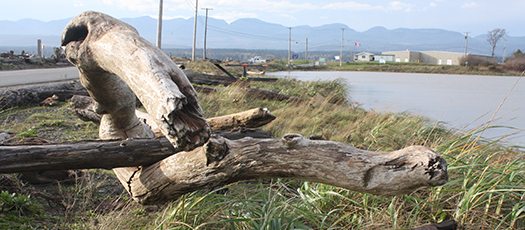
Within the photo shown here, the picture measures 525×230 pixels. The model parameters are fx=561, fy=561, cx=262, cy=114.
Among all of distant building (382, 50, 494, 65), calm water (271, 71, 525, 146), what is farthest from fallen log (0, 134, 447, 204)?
distant building (382, 50, 494, 65)

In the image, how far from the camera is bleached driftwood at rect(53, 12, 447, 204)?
2292 millimetres

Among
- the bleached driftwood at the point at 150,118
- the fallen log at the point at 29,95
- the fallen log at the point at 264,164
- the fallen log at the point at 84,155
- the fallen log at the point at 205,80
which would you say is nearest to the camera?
the fallen log at the point at 264,164

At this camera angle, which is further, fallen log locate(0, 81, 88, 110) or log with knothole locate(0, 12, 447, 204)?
fallen log locate(0, 81, 88, 110)

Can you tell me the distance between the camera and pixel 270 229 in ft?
9.61

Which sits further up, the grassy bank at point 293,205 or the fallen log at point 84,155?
the fallen log at point 84,155

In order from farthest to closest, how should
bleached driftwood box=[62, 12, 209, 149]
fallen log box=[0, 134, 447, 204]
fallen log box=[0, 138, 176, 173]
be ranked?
fallen log box=[0, 138, 176, 173] → fallen log box=[0, 134, 447, 204] → bleached driftwood box=[62, 12, 209, 149]

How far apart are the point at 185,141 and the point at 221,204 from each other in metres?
1.38

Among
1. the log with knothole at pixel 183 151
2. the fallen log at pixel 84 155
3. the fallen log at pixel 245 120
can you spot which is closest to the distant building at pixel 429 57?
the fallen log at pixel 245 120

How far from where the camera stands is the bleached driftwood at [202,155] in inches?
90.2

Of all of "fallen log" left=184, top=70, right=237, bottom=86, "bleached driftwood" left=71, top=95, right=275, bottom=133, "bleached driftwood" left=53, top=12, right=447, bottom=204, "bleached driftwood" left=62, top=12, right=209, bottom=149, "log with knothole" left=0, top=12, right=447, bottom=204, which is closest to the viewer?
"bleached driftwood" left=62, top=12, right=209, bottom=149

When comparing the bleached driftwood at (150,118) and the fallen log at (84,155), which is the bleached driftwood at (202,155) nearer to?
the fallen log at (84,155)

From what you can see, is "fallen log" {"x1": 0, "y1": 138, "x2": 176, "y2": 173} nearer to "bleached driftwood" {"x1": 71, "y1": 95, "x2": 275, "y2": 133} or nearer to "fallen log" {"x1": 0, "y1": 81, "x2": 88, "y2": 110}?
"bleached driftwood" {"x1": 71, "y1": 95, "x2": 275, "y2": 133}

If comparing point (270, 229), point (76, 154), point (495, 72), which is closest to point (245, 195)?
point (270, 229)

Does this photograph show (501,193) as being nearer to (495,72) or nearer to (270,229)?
(270,229)
